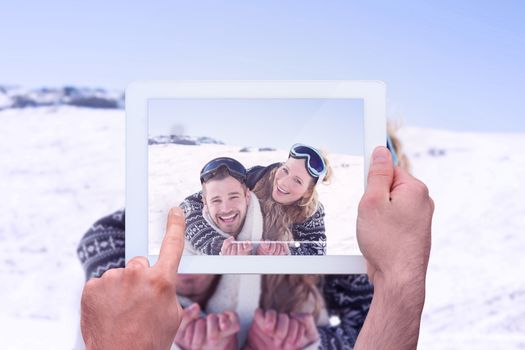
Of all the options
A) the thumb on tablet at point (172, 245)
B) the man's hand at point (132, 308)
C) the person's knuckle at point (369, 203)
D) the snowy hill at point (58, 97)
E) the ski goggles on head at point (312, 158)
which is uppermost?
the snowy hill at point (58, 97)

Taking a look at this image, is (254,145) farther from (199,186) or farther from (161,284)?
(161,284)

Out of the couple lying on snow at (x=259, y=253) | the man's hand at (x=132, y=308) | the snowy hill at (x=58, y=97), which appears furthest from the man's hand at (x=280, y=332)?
the snowy hill at (x=58, y=97)

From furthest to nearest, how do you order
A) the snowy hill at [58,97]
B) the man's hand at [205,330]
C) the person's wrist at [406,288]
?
the snowy hill at [58,97]
the man's hand at [205,330]
the person's wrist at [406,288]

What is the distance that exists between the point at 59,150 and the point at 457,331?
1041mm

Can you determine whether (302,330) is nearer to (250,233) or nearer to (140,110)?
(250,233)

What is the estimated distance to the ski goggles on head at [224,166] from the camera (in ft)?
2.24

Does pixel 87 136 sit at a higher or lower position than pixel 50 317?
higher

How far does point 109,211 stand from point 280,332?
2.12 ft

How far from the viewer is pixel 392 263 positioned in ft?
2.09

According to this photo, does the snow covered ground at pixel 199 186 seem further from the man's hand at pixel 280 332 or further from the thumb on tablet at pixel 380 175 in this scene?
the man's hand at pixel 280 332

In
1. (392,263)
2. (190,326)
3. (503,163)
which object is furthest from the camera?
(503,163)

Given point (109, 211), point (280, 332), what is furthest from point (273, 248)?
point (109, 211)

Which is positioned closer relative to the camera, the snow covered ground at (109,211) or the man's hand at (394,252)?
the man's hand at (394,252)

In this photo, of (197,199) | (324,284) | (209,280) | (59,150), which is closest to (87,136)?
(59,150)
